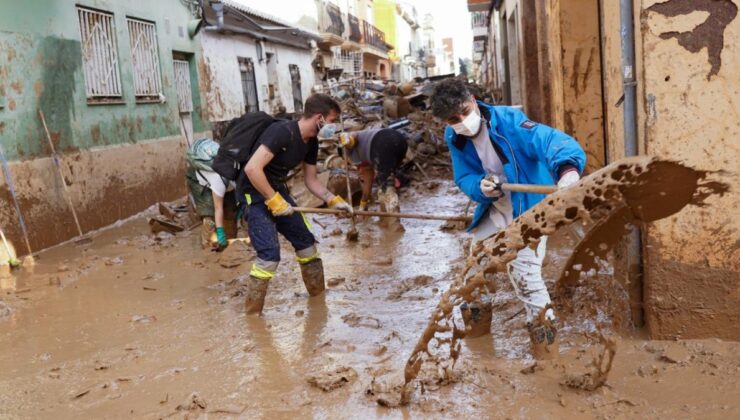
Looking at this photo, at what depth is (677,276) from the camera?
12.4 feet

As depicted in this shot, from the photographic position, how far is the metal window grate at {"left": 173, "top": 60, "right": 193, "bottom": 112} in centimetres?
1362

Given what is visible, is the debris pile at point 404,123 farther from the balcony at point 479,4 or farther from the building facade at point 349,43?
the building facade at point 349,43

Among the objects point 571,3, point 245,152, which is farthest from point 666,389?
point 571,3

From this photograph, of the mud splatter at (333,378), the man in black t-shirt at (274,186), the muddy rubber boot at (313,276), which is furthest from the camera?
the muddy rubber boot at (313,276)

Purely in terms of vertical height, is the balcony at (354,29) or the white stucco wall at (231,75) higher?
the balcony at (354,29)

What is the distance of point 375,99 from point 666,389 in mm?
16063

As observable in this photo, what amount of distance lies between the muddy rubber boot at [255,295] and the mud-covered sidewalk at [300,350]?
0.10 m

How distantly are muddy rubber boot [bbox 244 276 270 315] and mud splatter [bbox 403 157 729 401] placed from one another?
2.03 m

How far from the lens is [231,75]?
16.8m

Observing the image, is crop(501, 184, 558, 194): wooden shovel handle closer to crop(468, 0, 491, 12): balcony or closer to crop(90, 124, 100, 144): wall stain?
crop(90, 124, 100, 144): wall stain

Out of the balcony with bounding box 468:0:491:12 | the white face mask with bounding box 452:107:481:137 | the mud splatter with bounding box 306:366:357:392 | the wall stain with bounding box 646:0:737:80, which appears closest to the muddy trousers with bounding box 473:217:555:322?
the white face mask with bounding box 452:107:481:137

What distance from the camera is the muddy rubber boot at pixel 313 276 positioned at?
5.69m

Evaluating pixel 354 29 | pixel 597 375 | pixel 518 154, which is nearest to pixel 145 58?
pixel 518 154

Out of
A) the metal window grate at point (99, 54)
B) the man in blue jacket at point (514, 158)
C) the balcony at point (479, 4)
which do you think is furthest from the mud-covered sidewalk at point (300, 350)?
the balcony at point (479, 4)
